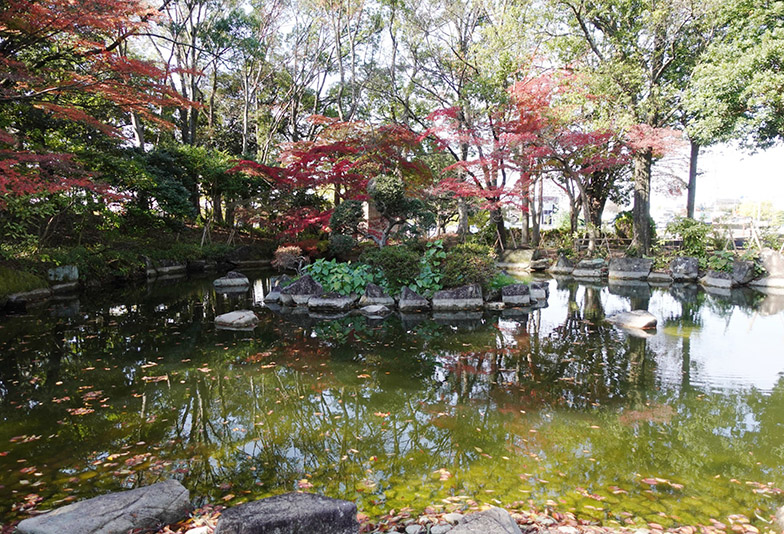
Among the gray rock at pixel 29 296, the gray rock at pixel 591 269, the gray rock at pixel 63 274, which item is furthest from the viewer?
the gray rock at pixel 591 269

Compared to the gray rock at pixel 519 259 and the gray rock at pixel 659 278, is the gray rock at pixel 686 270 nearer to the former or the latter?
the gray rock at pixel 659 278

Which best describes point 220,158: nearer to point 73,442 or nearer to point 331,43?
point 331,43

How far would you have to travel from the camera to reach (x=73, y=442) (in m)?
3.39

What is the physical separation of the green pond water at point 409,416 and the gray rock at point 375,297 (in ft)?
5.45

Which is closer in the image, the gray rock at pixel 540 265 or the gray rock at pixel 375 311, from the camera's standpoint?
the gray rock at pixel 375 311

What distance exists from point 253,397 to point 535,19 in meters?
14.3

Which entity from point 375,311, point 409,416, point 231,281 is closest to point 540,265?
point 375,311

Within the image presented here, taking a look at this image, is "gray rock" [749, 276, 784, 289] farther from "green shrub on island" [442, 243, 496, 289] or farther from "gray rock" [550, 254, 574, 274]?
"green shrub on island" [442, 243, 496, 289]

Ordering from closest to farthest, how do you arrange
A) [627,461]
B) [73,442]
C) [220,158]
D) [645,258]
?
[627,461]
[73,442]
[645,258]
[220,158]

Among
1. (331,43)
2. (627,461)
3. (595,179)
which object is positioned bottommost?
(627,461)

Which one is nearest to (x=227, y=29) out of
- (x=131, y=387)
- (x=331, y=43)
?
(x=331, y=43)

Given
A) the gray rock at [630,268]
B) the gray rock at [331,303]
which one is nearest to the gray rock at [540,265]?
the gray rock at [630,268]

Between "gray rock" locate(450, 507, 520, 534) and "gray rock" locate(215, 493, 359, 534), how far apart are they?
55cm

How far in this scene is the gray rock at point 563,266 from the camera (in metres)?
15.1
